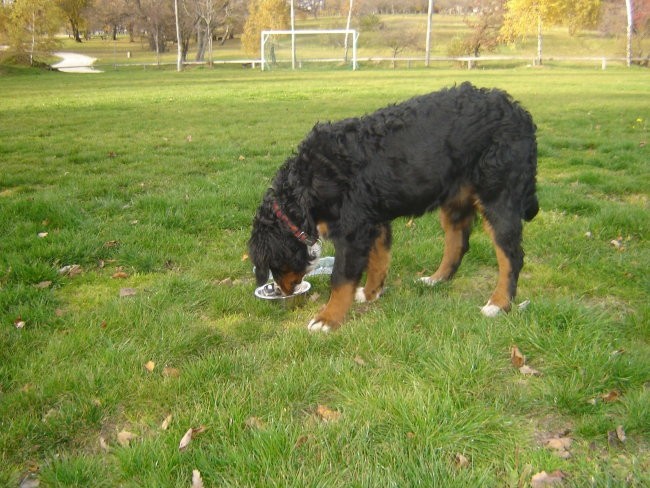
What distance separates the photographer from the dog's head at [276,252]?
4082mm

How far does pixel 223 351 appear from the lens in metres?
3.62

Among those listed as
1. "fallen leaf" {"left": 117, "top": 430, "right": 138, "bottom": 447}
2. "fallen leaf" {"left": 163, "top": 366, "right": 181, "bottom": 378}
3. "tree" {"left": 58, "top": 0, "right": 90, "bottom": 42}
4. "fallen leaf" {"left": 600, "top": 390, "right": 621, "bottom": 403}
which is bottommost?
"fallen leaf" {"left": 117, "top": 430, "right": 138, "bottom": 447}

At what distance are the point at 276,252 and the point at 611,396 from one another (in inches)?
95.0

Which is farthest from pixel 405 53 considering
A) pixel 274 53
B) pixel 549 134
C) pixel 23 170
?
pixel 23 170

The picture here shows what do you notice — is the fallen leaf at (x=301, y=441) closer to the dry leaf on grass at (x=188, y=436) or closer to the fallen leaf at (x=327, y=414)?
the fallen leaf at (x=327, y=414)

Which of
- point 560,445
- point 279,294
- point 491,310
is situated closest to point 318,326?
point 279,294

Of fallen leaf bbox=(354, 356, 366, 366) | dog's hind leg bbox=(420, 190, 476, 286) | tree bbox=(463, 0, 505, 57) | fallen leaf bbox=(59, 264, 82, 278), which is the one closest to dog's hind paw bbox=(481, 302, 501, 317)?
dog's hind leg bbox=(420, 190, 476, 286)

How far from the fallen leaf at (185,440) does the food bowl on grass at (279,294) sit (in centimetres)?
177

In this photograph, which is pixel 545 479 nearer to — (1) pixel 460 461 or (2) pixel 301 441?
(1) pixel 460 461

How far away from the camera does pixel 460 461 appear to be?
247cm

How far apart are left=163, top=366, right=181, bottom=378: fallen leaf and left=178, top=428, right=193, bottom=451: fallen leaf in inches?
25.6

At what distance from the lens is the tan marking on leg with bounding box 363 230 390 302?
4.51m

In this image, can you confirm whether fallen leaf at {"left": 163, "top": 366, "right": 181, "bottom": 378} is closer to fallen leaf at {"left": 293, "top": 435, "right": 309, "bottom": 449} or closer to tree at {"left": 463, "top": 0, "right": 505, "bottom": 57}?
fallen leaf at {"left": 293, "top": 435, "right": 309, "bottom": 449}

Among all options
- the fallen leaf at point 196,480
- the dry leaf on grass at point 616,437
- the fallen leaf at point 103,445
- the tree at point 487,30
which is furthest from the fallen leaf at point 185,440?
the tree at point 487,30
